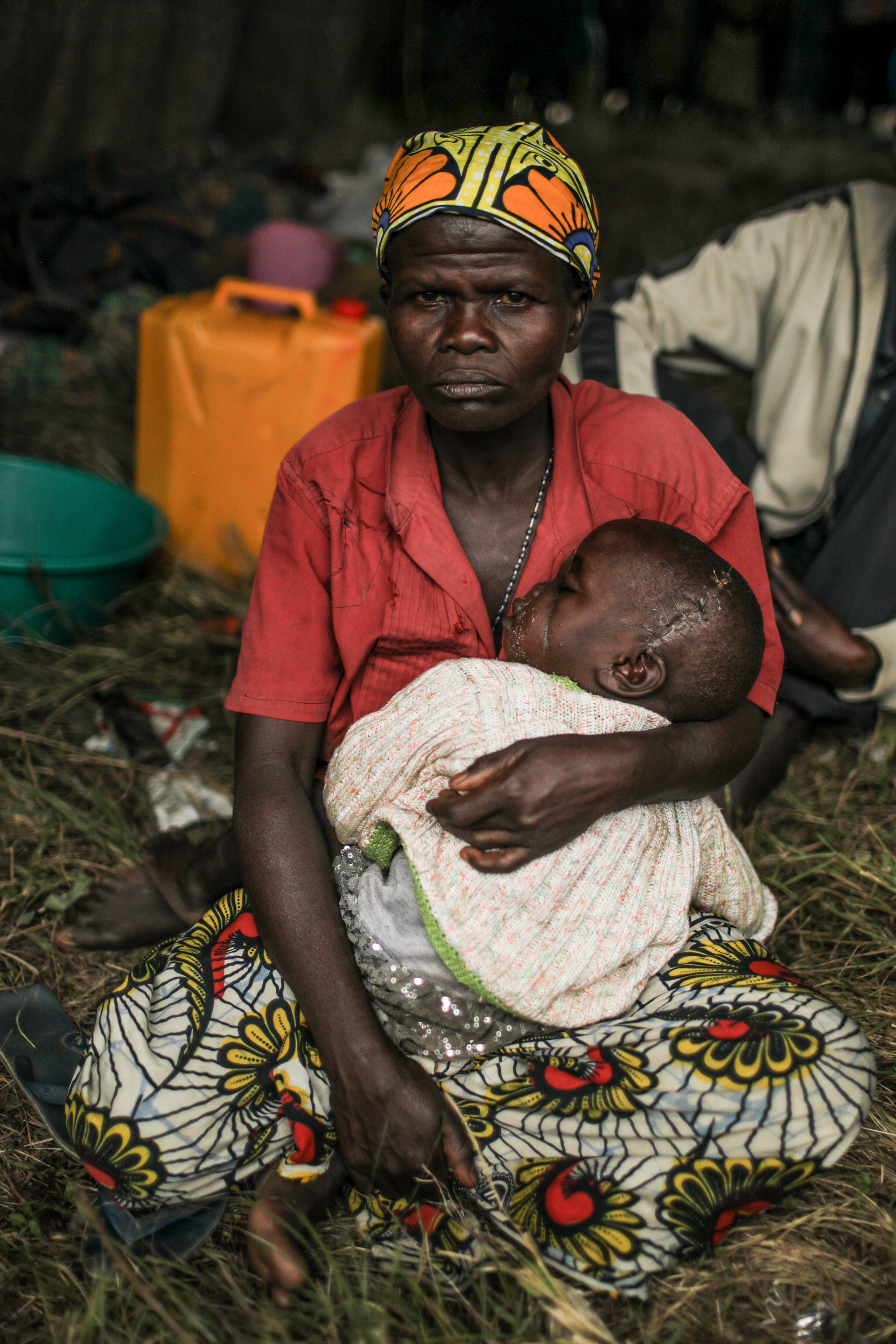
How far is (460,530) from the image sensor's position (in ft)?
5.45

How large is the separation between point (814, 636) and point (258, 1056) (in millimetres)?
1484

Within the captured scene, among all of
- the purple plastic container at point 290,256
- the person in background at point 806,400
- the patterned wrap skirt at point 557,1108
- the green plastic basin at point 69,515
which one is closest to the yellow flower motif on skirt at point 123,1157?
the patterned wrap skirt at point 557,1108

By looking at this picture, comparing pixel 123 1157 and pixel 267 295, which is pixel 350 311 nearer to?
pixel 267 295

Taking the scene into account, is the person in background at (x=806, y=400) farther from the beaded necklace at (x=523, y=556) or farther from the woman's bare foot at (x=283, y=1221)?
the woman's bare foot at (x=283, y=1221)

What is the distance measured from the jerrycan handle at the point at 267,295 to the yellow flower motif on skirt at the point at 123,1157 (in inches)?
89.8

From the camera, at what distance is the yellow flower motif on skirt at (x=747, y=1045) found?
1290 millimetres

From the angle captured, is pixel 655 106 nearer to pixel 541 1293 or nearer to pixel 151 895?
pixel 151 895

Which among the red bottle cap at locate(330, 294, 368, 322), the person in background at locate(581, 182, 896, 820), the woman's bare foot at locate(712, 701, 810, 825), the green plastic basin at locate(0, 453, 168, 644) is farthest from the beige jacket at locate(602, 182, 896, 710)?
the green plastic basin at locate(0, 453, 168, 644)

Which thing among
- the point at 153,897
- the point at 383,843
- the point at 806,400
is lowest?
the point at 153,897

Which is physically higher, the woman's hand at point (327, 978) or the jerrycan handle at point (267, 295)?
the jerrycan handle at point (267, 295)

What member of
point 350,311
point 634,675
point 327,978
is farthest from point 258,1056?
point 350,311

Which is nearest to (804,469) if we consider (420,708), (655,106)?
(420,708)

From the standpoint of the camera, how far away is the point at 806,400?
7.98 feet

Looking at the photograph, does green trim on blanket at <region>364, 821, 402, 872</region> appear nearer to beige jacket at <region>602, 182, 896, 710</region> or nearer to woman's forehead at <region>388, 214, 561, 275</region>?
woman's forehead at <region>388, 214, 561, 275</region>
